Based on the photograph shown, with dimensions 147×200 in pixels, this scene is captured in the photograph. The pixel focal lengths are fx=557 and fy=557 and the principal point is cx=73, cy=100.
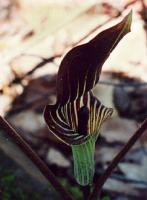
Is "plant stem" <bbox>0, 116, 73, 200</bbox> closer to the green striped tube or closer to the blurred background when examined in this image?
the green striped tube

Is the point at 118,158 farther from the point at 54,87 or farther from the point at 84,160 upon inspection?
the point at 54,87

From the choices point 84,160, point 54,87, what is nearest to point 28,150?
point 84,160

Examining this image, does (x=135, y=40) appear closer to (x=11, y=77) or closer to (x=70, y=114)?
(x=11, y=77)

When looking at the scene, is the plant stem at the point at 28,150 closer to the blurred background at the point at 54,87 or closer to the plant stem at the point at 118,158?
the plant stem at the point at 118,158

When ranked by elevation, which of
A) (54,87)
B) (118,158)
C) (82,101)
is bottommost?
(54,87)

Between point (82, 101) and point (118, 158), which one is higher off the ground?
point (82, 101)

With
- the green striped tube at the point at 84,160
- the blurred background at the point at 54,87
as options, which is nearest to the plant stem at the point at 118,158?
the green striped tube at the point at 84,160

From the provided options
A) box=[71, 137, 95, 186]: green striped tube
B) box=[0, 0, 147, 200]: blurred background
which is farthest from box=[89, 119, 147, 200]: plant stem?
box=[0, 0, 147, 200]: blurred background

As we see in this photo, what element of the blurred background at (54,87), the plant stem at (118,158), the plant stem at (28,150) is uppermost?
the plant stem at (28,150)
